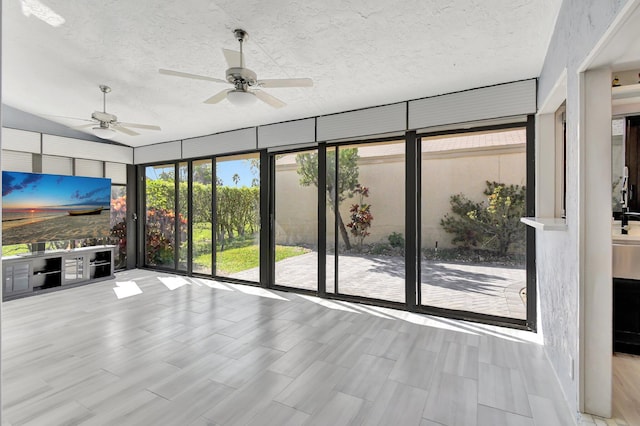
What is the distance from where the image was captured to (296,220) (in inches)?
202

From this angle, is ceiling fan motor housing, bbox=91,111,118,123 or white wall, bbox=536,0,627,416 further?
ceiling fan motor housing, bbox=91,111,118,123

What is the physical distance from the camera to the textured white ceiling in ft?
8.29

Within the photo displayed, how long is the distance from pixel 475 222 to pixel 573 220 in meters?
1.76

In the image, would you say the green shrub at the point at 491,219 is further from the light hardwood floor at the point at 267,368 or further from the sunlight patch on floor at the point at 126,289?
the sunlight patch on floor at the point at 126,289

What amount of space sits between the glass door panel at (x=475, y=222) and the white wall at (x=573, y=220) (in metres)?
1.07

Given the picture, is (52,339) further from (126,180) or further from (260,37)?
(126,180)

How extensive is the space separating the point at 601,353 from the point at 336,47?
9.72 ft

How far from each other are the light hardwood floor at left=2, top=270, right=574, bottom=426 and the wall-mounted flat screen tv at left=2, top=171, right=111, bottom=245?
1330 millimetres

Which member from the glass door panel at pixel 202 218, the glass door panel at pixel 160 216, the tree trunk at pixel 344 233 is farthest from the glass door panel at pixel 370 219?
the glass door panel at pixel 160 216

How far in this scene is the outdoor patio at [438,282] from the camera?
12.2 ft

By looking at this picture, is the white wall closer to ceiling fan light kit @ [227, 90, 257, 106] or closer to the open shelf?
ceiling fan light kit @ [227, 90, 257, 106]

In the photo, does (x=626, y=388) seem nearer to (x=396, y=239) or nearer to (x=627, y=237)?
(x=627, y=237)

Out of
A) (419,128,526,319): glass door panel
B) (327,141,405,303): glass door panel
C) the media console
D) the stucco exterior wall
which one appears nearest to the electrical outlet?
(419,128,526,319): glass door panel

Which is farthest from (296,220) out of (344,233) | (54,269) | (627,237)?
(54,269)
